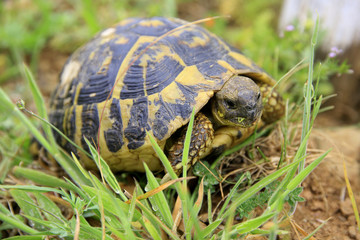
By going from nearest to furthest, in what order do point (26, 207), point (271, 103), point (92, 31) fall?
1. point (26, 207)
2. point (271, 103)
3. point (92, 31)

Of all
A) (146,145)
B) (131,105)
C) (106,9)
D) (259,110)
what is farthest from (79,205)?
(106,9)

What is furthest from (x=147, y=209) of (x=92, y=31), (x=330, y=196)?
(x=92, y=31)

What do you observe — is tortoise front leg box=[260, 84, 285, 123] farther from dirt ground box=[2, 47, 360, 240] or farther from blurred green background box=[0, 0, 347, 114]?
blurred green background box=[0, 0, 347, 114]

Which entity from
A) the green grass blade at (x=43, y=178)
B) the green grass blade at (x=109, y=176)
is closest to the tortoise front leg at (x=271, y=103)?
the green grass blade at (x=109, y=176)

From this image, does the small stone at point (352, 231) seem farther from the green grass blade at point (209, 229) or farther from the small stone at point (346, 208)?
the green grass blade at point (209, 229)

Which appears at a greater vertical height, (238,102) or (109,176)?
(238,102)

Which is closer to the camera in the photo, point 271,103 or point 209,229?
point 209,229

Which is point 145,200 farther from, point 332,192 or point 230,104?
point 332,192

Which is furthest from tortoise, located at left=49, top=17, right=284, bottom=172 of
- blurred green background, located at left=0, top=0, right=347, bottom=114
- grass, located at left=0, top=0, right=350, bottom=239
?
blurred green background, located at left=0, top=0, right=347, bottom=114
